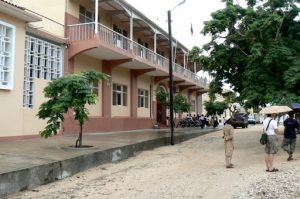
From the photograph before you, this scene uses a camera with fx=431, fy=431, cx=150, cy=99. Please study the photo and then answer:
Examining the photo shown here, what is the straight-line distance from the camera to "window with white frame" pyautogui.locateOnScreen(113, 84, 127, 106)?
28.0 m

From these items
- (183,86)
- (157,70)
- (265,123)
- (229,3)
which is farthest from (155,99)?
(265,123)

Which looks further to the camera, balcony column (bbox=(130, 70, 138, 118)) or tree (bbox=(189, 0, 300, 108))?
balcony column (bbox=(130, 70, 138, 118))

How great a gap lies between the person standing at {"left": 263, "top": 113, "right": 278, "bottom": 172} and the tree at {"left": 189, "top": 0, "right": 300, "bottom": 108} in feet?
12.1

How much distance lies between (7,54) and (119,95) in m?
12.7

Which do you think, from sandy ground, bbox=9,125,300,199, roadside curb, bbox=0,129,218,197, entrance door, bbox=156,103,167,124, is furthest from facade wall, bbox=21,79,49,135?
entrance door, bbox=156,103,167,124

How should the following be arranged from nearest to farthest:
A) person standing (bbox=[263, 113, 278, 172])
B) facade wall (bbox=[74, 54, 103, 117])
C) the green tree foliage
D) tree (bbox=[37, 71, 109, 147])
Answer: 1. person standing (bbox=[263, 113, 278, 172])
2. tree (bbox=[37, 71, 109, 147])
3. facade wall (bbox=[74, 54, 103, 117])
4. the green tree foliage

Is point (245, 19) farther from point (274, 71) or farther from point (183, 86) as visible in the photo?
point (183, 86)

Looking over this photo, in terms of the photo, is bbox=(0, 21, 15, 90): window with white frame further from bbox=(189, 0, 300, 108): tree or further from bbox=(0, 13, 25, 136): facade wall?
bbox=(189, 0, 300, 108): tree

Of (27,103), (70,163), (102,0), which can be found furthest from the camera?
(102,0)

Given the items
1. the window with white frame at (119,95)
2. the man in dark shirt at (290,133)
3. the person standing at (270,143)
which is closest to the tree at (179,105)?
the window with white frame at (119,95)

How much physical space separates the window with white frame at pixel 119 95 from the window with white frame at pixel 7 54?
11.6 m

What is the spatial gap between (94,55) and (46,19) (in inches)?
173

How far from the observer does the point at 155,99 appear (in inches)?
1395

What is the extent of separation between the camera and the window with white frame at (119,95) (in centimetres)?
2800
